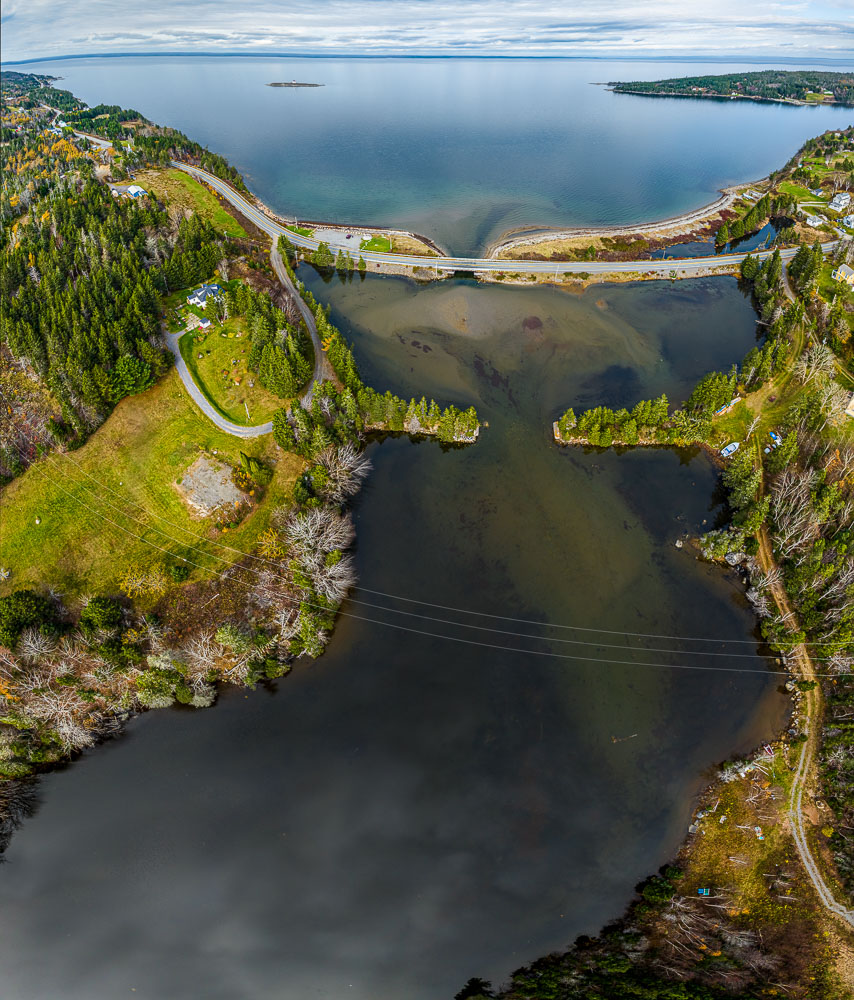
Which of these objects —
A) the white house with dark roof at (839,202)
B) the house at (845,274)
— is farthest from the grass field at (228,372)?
the white house with dark roof at (839,202)

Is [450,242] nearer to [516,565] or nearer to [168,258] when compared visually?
[168,258]

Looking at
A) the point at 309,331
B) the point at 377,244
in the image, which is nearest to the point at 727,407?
the point at 309,331

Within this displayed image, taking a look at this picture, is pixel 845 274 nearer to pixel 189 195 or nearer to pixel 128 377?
pixel 128 377

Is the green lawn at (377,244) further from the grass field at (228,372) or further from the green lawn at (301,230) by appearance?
the grass field at (228,372)

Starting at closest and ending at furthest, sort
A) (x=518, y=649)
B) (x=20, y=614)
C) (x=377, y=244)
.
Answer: (x=20, y=614) → (x=518, y=649) → (x=377, y=244)

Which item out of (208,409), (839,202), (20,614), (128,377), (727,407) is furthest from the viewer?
(839,202)

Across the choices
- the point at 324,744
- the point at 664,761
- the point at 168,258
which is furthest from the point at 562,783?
the point at 168,258
